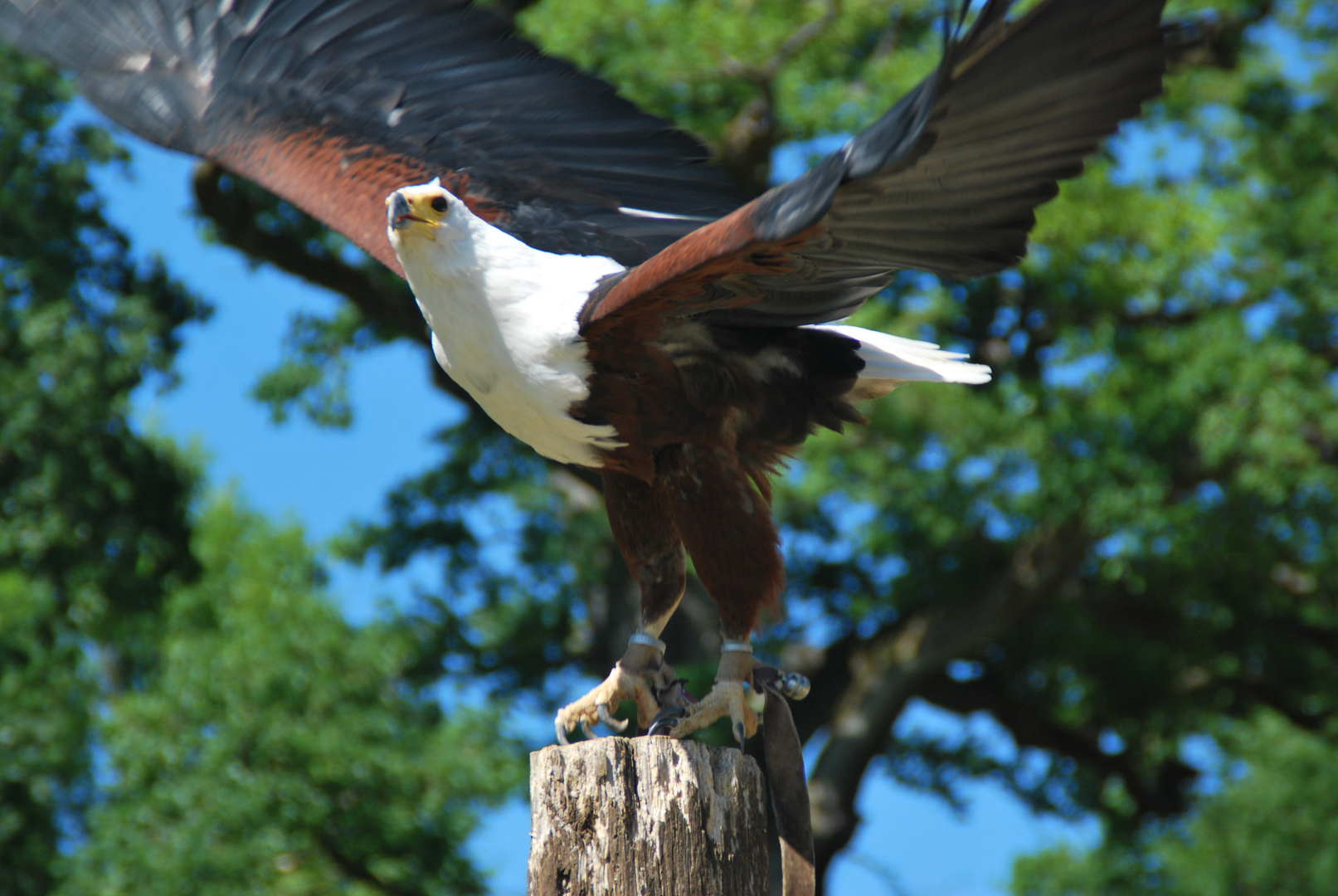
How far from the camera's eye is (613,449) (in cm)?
315

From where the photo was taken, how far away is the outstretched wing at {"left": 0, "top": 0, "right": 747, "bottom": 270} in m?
3.87

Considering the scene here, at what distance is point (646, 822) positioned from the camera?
2848mm

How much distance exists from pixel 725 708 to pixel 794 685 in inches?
6.9

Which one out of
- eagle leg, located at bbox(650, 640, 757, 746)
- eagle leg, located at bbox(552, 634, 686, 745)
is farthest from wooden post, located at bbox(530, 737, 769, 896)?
eagle leg, located at bbox(552, 634, 686, 745)

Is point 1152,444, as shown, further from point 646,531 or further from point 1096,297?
point 646,531

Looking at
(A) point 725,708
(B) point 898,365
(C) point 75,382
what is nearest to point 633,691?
(A) point 725,708

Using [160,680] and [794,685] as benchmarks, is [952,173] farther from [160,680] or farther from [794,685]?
[160,680]

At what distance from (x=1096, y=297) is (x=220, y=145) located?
6187mm

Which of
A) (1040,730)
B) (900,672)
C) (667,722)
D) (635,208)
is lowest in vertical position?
(667,722)

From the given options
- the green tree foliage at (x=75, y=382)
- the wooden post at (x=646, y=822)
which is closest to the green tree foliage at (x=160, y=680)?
the green tree foliage at (x=75, y=382)

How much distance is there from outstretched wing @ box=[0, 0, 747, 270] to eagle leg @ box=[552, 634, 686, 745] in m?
1.09

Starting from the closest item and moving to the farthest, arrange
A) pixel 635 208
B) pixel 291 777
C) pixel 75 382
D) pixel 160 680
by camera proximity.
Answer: pixel 635 208 < pixel 75 382 < pixel 291 777 < pixel 160 680

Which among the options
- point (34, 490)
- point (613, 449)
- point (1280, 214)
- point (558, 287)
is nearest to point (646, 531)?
point (613, 449)

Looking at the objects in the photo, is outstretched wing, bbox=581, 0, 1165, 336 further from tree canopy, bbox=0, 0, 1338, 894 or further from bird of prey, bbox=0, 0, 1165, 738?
tree canopy, bbox=0, 0, 1338, 894
